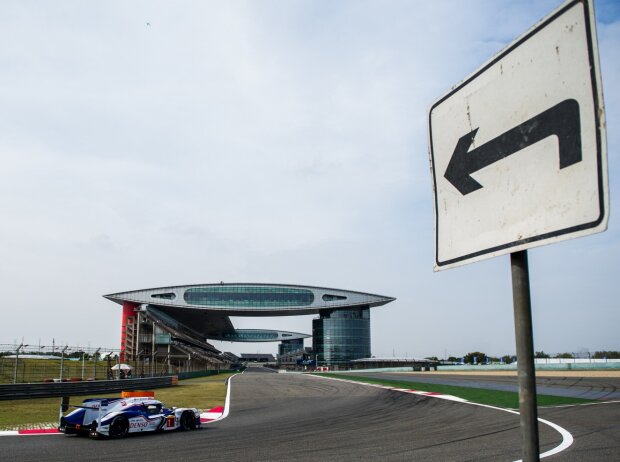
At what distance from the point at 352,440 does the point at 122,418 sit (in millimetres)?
5870

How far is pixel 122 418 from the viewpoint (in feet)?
42.8

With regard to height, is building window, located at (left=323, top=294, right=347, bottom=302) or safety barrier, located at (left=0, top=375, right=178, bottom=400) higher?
building window, located at (left=323, top=294, right=347, bottom=302)

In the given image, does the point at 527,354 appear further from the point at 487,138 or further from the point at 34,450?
the point at 34,450

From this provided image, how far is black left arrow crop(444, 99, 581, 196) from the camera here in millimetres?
2020

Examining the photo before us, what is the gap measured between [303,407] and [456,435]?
30.7 ft

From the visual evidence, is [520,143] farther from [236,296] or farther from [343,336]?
[343,336]

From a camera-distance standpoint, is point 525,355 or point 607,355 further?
point 607,355

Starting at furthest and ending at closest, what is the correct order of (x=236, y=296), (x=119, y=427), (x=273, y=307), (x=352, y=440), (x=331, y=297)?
(x=331, y=297) → (x=273, y=307) → (x=236, y=296) → (x=119, y=427) → (x=352, y=440)

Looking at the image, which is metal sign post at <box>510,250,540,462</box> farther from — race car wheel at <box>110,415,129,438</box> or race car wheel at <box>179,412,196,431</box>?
race car wheel at <box>179,412,196,431</box>

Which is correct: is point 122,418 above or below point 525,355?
below

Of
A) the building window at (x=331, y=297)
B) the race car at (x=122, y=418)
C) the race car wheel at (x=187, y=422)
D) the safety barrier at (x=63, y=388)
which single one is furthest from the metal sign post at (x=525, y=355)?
the building window at (x=331, y=297)

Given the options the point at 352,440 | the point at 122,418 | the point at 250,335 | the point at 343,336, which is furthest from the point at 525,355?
the point at 250,335

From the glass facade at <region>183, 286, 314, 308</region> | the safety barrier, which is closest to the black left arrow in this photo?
the safety barrier

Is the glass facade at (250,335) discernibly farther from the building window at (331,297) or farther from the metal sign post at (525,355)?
the metal sign post at (525,355)
